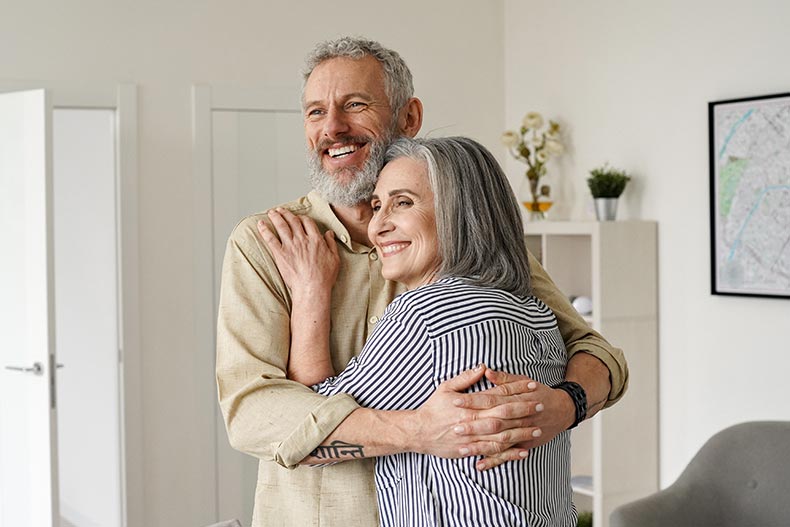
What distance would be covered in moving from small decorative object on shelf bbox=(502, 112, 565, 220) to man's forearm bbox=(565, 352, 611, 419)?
2.71 metres

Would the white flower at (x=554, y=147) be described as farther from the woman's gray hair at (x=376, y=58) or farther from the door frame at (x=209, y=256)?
the woman's gray hair at (x=376, y=58)

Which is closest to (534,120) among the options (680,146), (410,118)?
(680,146)

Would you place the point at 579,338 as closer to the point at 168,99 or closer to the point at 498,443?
the point at 498,443

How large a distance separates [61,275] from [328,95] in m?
3.75

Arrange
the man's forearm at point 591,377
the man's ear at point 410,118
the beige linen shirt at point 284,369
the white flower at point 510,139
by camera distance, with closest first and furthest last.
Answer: the beige linen shirt at point 284,369 → the man's forearm at point 591,377 → the man's ear at point 410,118 → the white flower at point 510,139

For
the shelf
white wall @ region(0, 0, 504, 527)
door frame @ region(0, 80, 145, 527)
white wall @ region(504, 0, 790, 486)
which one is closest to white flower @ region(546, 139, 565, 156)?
white wall @ region(504, 0, 790, 486)

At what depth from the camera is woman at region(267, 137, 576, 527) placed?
1505 mm

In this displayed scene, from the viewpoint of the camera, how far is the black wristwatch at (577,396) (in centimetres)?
167

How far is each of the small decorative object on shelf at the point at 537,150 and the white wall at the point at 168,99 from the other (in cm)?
107

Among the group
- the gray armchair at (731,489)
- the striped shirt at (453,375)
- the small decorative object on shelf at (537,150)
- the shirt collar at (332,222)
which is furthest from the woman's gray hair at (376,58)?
the small decorative object on shelf at (537,150)

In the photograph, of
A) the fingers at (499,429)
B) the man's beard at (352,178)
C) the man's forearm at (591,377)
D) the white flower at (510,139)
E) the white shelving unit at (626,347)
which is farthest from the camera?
the white flower at (510,139)

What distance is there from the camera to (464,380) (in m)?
1.49

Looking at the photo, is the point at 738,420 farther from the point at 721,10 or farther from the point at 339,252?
the point at 339,252

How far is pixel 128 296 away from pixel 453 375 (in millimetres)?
3033
